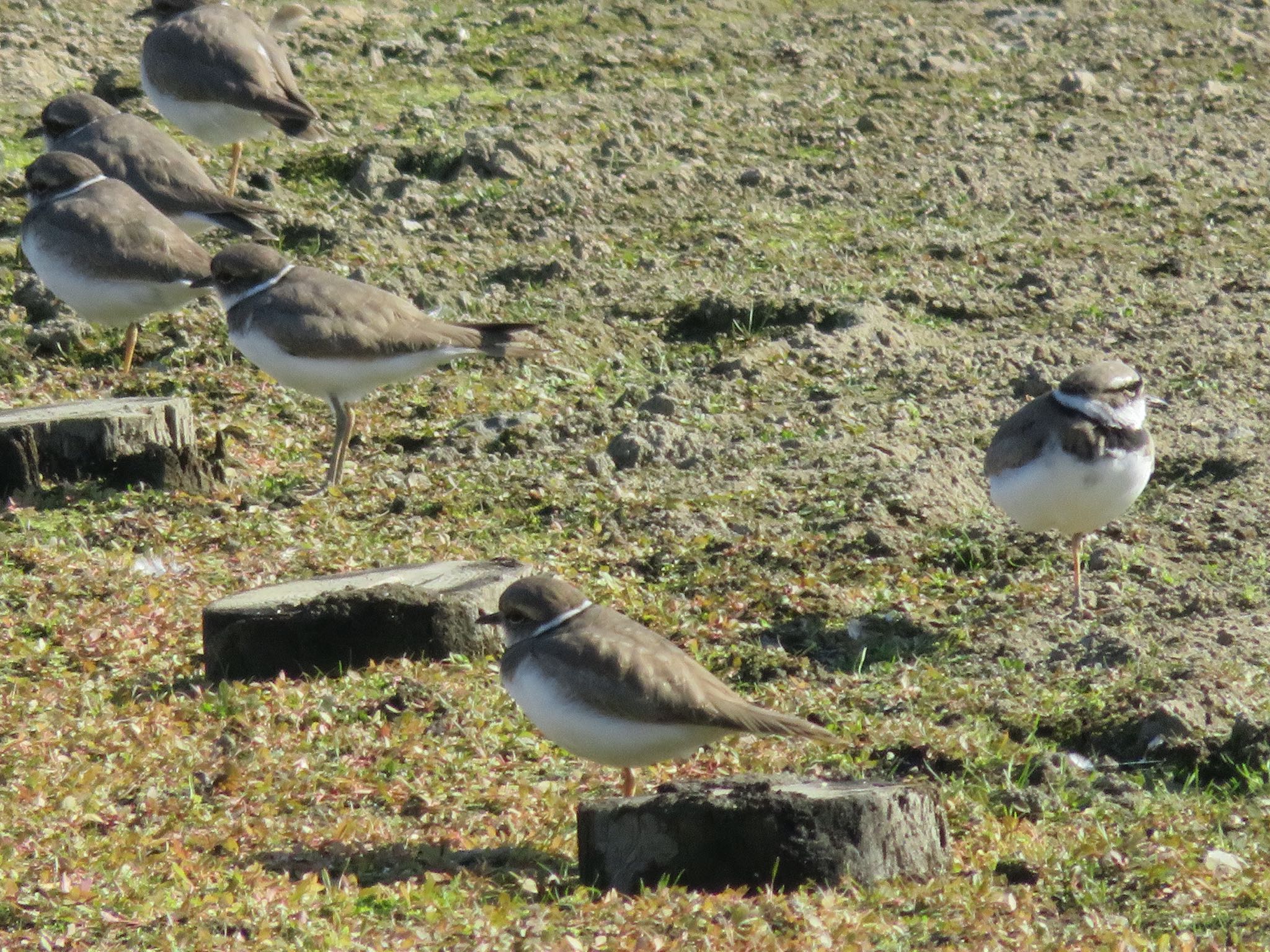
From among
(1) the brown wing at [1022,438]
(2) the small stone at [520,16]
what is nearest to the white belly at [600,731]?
(1) the brown wing at [1022,438]

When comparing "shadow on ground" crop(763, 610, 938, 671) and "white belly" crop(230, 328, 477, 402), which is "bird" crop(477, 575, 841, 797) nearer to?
"shadow on ground" crop(763, 610, 938, 671)

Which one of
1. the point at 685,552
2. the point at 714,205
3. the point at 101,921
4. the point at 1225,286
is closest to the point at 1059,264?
the point at 1225,286

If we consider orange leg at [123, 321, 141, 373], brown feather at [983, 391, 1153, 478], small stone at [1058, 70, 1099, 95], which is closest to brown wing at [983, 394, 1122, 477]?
brown feather at [983, 391, 1153, 478]

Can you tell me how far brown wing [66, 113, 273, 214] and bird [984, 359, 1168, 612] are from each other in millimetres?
5118

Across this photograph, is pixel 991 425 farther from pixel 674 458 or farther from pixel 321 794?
pixel 321 794

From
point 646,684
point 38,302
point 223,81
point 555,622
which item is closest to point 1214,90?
point 223,81

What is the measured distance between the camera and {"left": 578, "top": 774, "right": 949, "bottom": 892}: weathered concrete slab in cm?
496

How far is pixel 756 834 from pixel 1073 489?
2675 mm

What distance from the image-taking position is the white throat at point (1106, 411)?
724 cm

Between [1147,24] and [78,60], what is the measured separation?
32.9 feet

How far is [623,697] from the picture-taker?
537 centimetres

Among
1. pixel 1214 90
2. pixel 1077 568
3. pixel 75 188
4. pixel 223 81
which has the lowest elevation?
pixel 1077 568

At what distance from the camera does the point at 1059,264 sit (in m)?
11.7

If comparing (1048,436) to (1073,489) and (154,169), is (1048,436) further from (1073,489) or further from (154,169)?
(154,169)
